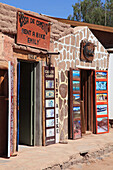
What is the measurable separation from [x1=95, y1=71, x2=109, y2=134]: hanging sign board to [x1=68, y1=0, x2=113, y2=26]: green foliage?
2260cm

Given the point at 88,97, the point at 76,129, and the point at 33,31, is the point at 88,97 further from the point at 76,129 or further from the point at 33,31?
the point at 33,31

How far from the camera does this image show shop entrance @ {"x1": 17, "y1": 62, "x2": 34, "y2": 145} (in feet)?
26.2

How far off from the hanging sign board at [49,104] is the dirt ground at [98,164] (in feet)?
4.21

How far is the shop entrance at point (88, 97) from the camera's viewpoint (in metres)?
10.1

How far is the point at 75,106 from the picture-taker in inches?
356

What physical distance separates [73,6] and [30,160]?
3188 centimetres

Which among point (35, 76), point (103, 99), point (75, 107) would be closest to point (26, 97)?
point (35, 76)

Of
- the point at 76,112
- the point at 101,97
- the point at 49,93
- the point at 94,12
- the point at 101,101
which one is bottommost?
the point at 76,112

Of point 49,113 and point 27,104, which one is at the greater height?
point 27,104

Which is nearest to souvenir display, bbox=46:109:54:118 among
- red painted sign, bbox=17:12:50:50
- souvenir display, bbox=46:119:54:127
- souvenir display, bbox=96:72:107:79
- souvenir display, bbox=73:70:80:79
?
souvenir display, bbox=46:119:54:127

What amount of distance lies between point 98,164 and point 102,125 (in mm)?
→ 3024

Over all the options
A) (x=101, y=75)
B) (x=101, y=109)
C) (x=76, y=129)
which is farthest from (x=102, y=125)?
(x=101, y=75)

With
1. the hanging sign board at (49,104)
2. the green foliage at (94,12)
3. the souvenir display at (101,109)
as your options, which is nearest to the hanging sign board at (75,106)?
the hanging sign board at (49,104)

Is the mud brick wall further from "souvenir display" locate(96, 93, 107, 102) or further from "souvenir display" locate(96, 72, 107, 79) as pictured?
"souvenir display" locate(96, 93, 107, 102)
